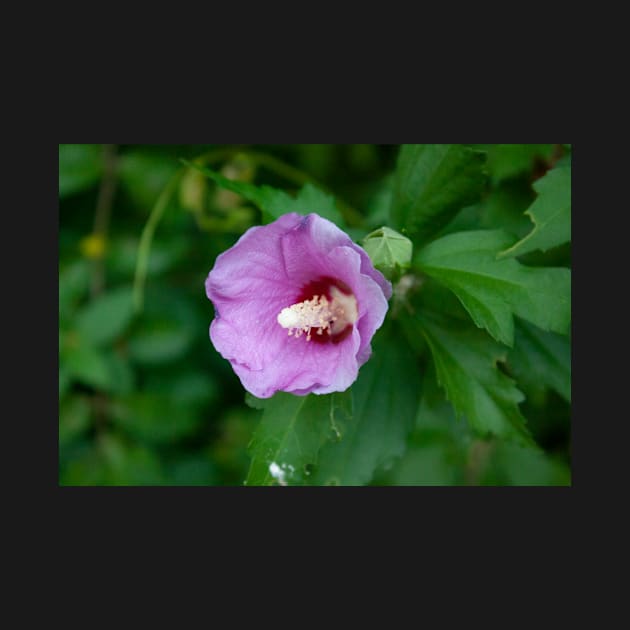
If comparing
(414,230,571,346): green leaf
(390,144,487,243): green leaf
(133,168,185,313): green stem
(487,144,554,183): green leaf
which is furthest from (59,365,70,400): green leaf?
(487,144,554,183): green leaf

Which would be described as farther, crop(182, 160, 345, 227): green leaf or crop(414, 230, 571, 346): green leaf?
crop(182, 160, 345, 227): green leaf

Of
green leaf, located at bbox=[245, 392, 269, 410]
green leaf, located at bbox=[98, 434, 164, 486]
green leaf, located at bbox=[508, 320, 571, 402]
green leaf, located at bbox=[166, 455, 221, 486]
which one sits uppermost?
green leaf, located at bbox=[508, 320, 571, 402]

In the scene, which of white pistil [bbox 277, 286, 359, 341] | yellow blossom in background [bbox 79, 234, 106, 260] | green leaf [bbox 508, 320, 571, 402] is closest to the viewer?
white pistil [bbox 277, 286, 359, 341]

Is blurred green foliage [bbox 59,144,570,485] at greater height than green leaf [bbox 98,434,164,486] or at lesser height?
greater

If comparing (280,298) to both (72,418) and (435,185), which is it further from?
(72,418)

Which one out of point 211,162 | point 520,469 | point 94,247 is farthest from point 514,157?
point 94,247

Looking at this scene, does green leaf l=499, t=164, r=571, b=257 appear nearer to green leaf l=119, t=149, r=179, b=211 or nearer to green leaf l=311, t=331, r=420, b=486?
green leaf l=311, t=331, r=420, b=486
